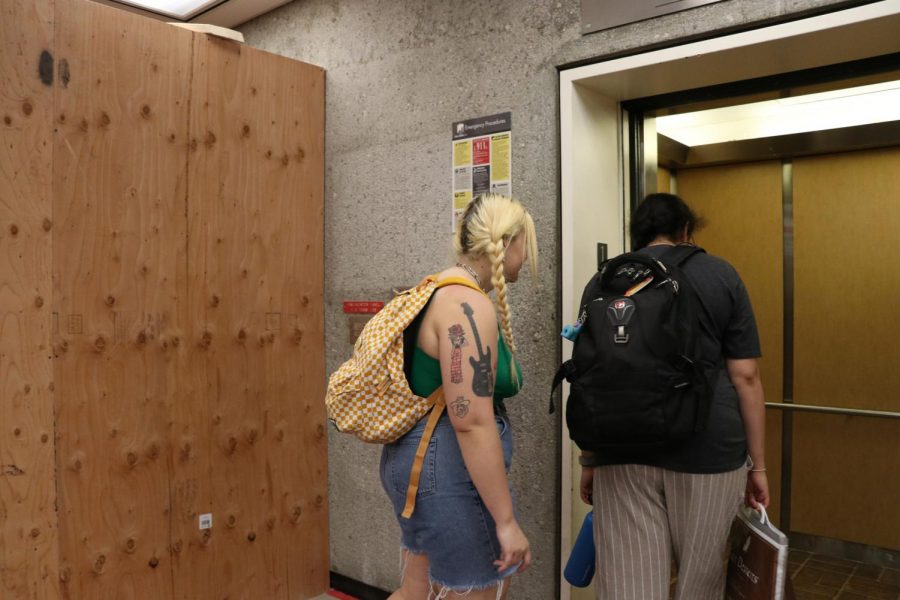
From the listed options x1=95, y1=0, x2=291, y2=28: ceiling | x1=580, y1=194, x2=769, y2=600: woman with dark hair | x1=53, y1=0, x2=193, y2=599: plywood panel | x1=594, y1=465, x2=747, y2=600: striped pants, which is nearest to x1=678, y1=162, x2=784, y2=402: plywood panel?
x1=580, y1=194, x2=769, y2=600: woman with dark hair

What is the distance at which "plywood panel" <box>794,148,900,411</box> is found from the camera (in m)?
3.68

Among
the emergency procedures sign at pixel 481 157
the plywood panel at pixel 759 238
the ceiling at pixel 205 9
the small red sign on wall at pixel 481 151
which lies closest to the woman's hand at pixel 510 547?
the emergency procedures sign at pixel 481 157

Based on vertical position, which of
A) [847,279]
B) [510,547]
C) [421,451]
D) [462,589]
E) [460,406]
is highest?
[847,279]

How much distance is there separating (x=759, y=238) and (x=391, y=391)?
2.98 metres

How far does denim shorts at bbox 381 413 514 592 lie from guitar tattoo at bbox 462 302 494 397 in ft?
0.49

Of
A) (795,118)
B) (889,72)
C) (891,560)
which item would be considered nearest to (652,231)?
(889,72)

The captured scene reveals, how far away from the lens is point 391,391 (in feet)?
6.07

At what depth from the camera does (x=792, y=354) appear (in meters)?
3.98

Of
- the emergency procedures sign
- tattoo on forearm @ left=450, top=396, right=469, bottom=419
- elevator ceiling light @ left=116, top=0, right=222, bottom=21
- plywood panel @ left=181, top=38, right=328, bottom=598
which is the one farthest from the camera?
elevator ceiling light @ left=116, top=0, right=222, bottom=21

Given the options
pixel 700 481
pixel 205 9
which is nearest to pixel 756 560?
pixel 700 481

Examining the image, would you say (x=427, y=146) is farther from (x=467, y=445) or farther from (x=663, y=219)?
(x=467, y=445)

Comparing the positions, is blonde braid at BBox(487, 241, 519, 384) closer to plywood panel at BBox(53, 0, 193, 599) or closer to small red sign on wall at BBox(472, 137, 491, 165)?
small red sign on wall at BBox(472, 137, 491, 165)

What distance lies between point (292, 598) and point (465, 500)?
1.92 m

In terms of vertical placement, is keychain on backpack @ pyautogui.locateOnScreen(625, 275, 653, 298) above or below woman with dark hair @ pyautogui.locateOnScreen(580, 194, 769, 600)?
above
